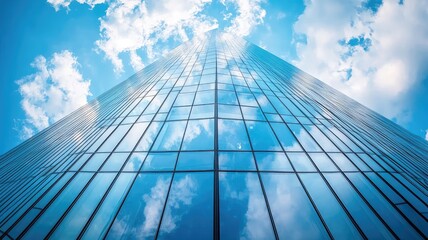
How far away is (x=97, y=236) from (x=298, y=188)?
7.73 meters

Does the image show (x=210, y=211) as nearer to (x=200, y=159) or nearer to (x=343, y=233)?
(x=200, y=159)

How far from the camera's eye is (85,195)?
9531mm

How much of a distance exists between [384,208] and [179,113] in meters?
11.8

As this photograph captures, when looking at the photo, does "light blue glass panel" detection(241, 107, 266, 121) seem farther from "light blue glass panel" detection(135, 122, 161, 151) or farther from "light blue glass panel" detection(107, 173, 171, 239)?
"light blue glass panel" detection(107, 173, 171, 239)

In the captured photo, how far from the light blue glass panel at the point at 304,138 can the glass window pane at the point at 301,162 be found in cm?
104

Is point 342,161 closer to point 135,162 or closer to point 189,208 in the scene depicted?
point 189,208

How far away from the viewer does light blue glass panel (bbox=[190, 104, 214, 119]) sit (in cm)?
1419

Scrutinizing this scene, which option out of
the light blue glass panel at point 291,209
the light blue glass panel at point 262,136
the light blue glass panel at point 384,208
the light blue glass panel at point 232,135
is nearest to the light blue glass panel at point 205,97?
the light blue glass panel at point 232,135

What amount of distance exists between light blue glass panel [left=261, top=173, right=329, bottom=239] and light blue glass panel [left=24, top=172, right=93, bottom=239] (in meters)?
8.26

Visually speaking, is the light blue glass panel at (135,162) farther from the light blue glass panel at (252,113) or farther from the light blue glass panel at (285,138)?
the light blue glass panel at (285,138)

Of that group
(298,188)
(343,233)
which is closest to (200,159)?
(298,188)

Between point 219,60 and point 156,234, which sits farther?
point 219,60

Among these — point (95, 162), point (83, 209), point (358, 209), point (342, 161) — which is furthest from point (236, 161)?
point (95, 162)

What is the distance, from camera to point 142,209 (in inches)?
322
